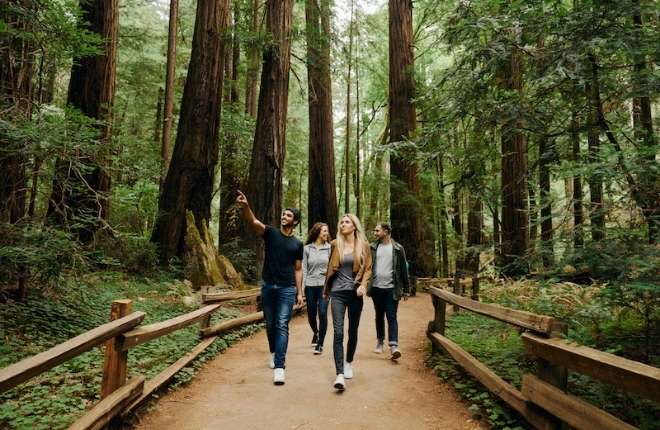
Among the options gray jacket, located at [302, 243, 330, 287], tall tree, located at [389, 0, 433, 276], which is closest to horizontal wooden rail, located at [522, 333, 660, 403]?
gray jacket, located at [302, 243, 330, 287]

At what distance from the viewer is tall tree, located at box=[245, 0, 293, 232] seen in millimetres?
11828

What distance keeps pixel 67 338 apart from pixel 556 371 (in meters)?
5.61

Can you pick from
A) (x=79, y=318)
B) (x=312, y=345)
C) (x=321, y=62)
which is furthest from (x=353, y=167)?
(x=79, y=318)

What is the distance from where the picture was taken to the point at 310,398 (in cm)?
495

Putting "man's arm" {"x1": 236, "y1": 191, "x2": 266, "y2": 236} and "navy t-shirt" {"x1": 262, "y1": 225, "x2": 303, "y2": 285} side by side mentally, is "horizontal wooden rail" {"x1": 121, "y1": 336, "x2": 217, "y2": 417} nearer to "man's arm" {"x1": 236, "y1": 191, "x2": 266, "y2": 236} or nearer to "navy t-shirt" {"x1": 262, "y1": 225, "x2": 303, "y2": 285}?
"navy t-shirt" {"x1": 262, "y1": 225, "x2": 303, "y2": 285}

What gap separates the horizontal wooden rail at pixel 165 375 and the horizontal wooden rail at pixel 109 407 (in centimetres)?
7

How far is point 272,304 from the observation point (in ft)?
18.5

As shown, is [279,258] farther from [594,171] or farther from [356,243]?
[594,171]

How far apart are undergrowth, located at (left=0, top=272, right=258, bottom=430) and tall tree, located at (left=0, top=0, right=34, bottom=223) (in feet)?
4.35

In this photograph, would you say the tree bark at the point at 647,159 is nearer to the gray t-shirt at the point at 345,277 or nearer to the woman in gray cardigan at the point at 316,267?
the gray t-shirt at the point at 345,277

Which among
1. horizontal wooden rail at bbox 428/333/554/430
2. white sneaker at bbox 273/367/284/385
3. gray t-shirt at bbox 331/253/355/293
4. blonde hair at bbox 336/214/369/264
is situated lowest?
white sneaker at bbox 273/367/284/385

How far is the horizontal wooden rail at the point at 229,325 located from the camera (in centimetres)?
713

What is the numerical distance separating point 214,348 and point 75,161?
134 inches

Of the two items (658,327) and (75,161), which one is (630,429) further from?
(75,161)
